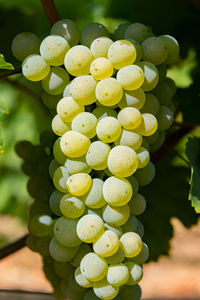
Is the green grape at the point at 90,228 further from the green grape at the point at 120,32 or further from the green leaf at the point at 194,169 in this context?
the green grape at the point at 120,32

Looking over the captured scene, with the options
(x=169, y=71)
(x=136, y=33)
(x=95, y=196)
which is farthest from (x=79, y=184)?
(x=169, y=71)

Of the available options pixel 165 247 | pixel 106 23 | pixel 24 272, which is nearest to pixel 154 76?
pixel 165 247

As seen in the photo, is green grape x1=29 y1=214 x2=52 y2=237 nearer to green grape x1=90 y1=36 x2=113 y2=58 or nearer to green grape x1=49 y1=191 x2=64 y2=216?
green grape x1=49 y1=191 x2=64 y2=216

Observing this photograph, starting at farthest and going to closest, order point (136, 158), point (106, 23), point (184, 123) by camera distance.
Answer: point (106, 23)
point (184, 123)
point (136, 158)

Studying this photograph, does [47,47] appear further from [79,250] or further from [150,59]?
[79,250]

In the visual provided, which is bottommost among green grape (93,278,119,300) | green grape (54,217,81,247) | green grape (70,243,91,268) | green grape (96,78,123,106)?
green grape (93,278,119,300)

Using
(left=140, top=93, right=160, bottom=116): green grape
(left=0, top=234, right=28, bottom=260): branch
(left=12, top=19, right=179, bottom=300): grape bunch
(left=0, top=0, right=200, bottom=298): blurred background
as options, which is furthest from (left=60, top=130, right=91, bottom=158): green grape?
(left=0, top=234, right=28, bottom=260): branch
